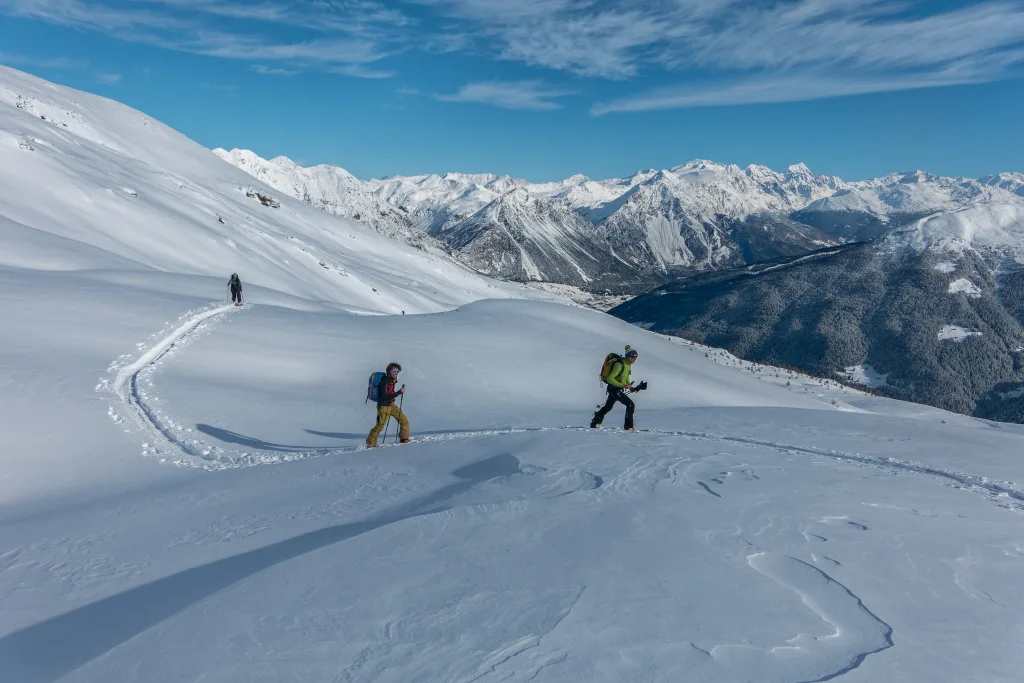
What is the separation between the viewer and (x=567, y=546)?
21.7 ft

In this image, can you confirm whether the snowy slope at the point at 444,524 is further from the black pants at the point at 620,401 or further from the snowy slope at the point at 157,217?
the snowy slope at the point at 157,217

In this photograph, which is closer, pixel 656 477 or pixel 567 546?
pixel 567 546

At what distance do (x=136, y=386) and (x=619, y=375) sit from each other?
1262 cm

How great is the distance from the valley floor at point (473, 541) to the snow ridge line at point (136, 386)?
97 millimetres

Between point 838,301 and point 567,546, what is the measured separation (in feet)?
729

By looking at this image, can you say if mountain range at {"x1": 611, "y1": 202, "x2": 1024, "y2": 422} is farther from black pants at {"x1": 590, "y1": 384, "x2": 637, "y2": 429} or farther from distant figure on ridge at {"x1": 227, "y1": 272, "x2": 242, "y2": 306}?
distant figure on ridge at {"x1": 227, "y1": 272, "x2": 242, "y2": 306}

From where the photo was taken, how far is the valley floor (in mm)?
4801

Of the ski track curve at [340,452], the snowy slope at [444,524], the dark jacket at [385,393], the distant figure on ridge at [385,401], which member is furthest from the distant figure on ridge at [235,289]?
the dark jacket at [385,393]

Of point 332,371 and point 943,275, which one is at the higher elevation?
point 943,275

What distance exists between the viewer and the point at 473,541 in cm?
671

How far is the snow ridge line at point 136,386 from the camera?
13.2m

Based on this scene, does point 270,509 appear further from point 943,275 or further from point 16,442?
point 943,275

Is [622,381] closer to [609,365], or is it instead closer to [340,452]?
[609,365]

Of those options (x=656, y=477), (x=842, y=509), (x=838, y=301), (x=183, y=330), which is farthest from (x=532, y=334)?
(x=838, y=301)
